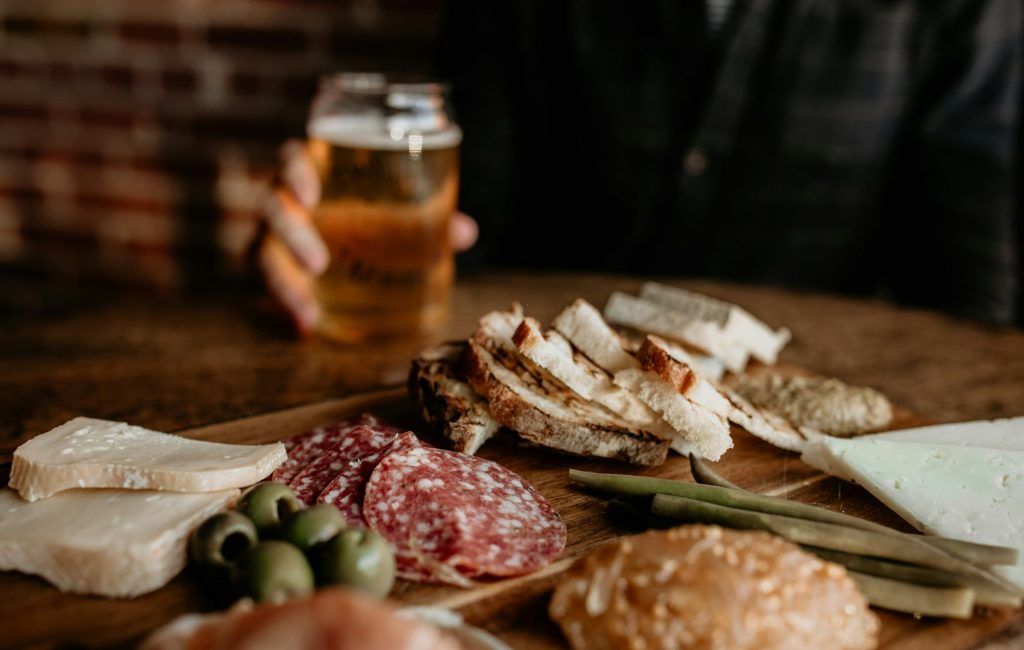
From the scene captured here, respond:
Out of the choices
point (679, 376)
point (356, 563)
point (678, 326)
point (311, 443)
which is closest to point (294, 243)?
point (311, 443)

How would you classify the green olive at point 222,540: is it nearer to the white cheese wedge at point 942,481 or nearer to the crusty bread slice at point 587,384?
the crusty bread slice at point 587,384

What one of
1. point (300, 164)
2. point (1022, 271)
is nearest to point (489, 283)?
point (300, 164)

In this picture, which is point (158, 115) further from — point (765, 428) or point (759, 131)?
point (765, 428)

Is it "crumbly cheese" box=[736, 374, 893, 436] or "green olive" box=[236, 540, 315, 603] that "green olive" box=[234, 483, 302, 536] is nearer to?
"green olive" box=[236, 540, 315, 603]

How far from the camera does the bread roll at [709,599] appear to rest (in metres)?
1.03

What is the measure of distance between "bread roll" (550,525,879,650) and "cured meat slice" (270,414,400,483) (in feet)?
1.77

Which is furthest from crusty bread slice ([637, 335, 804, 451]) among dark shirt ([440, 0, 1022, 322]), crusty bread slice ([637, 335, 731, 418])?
dark shirt ([440, 0, 1022, 322])

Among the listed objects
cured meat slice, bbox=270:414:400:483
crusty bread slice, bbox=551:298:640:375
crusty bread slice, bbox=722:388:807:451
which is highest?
crusty bread slice, bbox=551:298:640:375

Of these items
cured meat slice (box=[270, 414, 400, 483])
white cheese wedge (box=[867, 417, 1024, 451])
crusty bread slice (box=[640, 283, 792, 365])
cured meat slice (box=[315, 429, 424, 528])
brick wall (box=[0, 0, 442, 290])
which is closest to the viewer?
cured meat slice (box=[315, 429, 424, 528])

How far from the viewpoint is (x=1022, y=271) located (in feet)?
11.7

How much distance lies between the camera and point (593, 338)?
1642mm

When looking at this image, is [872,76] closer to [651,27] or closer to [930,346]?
[651,27]

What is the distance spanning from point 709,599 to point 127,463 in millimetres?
834

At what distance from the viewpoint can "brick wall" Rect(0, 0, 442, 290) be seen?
334 cm
